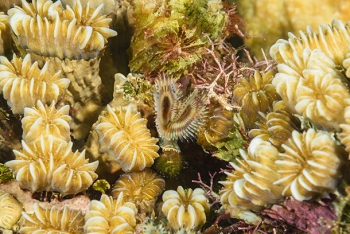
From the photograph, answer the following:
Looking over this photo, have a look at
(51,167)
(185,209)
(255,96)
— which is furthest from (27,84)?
(255,96)

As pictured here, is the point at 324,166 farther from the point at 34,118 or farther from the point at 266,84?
the point at 34,118

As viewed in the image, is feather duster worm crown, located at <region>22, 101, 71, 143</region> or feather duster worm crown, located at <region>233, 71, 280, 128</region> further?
feather duster worm crown, located at <region>233, 71, 280, 128</region>

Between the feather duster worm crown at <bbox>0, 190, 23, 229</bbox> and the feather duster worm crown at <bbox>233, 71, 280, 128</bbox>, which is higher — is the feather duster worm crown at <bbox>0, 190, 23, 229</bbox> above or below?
below

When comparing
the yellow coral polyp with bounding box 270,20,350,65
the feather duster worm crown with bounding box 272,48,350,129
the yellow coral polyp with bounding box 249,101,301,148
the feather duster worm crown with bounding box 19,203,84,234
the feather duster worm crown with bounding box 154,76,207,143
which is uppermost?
the yellow coral polyp with bounding box 270,20,350,65

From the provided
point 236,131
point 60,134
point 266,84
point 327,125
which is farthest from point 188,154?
point 327,125

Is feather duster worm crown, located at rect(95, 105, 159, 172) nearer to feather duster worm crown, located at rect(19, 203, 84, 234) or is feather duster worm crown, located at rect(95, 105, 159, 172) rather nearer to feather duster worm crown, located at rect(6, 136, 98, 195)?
feather duster worm crown, located at rect(6, 136, 98, 195)

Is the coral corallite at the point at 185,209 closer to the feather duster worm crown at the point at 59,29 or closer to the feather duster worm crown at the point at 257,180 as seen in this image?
the feather duster worm crown at the point at 257,180

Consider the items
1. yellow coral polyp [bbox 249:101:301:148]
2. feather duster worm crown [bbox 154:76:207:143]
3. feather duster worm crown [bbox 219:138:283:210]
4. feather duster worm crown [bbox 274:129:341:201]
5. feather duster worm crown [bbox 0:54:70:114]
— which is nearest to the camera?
feather duster worm crown [bbox 274:129:341:201]

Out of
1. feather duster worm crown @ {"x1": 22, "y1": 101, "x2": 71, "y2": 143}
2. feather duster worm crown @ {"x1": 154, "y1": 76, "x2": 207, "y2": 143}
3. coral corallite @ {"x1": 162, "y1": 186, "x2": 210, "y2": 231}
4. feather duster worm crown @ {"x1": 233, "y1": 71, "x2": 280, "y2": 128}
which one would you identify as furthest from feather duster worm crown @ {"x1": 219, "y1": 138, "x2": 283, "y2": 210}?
feather duster worm crown @ {"x1": 22, "y1": 101, "x2": 71, "y2": 143}

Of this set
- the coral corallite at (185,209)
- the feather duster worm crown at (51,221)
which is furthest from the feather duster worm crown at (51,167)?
the coral corallite at (185,209)
